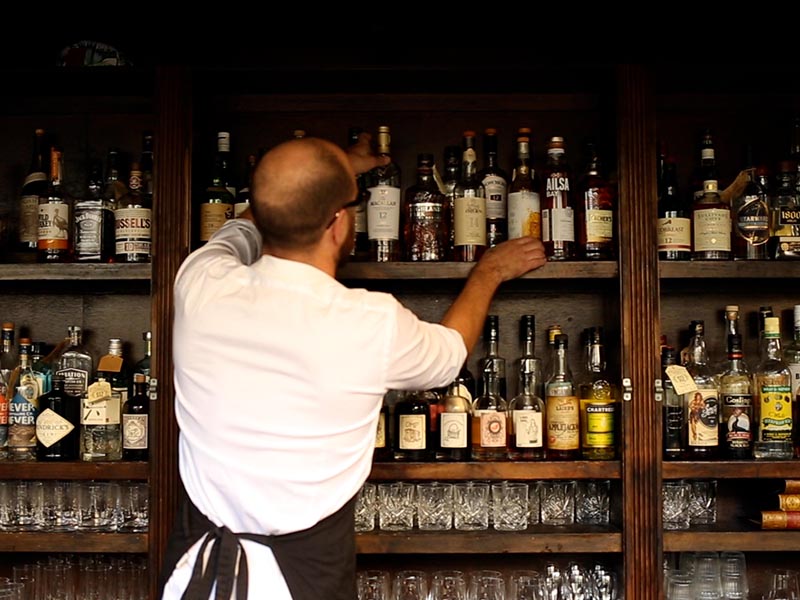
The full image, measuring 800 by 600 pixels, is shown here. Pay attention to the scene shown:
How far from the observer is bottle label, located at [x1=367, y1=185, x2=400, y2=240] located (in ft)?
7.69

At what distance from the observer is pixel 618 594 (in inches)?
91.0

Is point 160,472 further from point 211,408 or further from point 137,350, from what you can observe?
point 211,408

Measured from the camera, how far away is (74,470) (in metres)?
2.27

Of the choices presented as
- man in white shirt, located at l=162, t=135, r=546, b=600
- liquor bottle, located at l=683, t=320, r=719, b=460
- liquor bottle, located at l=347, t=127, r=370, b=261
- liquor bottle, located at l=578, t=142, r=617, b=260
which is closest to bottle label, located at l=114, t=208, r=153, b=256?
liquor bottle, located at l=347, t=127, r=370, b=261

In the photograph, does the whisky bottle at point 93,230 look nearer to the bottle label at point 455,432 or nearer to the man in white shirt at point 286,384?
the man in white shirt at point 286,384

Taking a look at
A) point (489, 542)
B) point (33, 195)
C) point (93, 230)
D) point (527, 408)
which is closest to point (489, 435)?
point (527, 408)

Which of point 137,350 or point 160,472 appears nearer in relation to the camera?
point 160,472

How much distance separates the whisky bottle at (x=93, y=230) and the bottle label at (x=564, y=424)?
3.79ft

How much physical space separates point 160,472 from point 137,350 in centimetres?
46

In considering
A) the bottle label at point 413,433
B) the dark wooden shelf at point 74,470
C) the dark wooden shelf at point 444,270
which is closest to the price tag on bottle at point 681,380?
the dark wooden shelf at point 444,270

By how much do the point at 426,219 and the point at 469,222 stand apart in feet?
0.36

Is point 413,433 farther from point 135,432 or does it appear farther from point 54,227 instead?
point 54,227

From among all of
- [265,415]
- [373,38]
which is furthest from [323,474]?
[373,38]

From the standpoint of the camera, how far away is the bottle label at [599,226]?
2.34 metres
